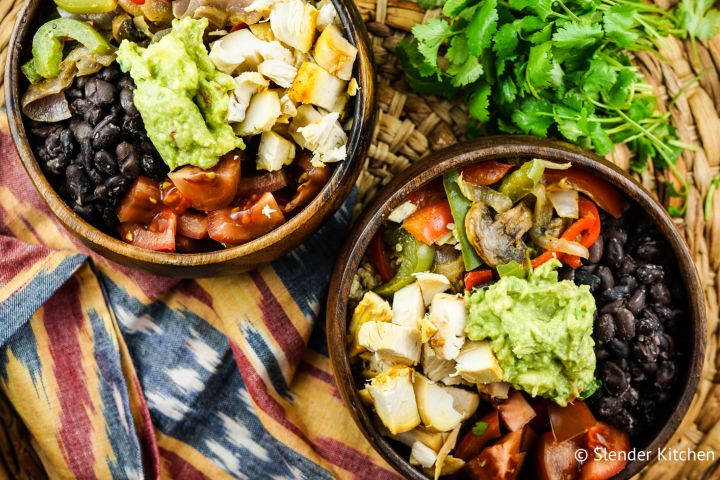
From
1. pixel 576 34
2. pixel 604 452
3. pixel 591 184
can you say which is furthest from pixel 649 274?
pixel 576 34

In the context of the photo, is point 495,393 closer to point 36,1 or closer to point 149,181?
point 149,181

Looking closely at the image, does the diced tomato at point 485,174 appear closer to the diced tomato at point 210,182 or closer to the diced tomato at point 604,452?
the diced tomato at point 210,182

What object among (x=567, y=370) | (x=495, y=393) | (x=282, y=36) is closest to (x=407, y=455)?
(x=495, y=393)

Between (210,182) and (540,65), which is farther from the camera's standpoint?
(540,65)

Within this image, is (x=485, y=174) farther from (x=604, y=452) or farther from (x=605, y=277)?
(x=604, y=452)

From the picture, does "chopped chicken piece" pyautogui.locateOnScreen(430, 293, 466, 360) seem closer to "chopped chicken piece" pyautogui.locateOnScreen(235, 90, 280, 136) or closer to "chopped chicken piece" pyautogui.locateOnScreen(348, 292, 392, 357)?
"chopped chicken piece" pyautogui.locateOnScreen(348, 292, 392, 357)

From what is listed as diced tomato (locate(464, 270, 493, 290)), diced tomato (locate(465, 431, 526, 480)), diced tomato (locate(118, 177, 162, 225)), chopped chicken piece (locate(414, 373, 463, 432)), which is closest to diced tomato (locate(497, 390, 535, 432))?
diced tomato (locate(465, 431, 526, 480))

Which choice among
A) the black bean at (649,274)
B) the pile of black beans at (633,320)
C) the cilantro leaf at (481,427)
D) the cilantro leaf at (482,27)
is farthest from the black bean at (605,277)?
the cilantro leaf at (482,27)
